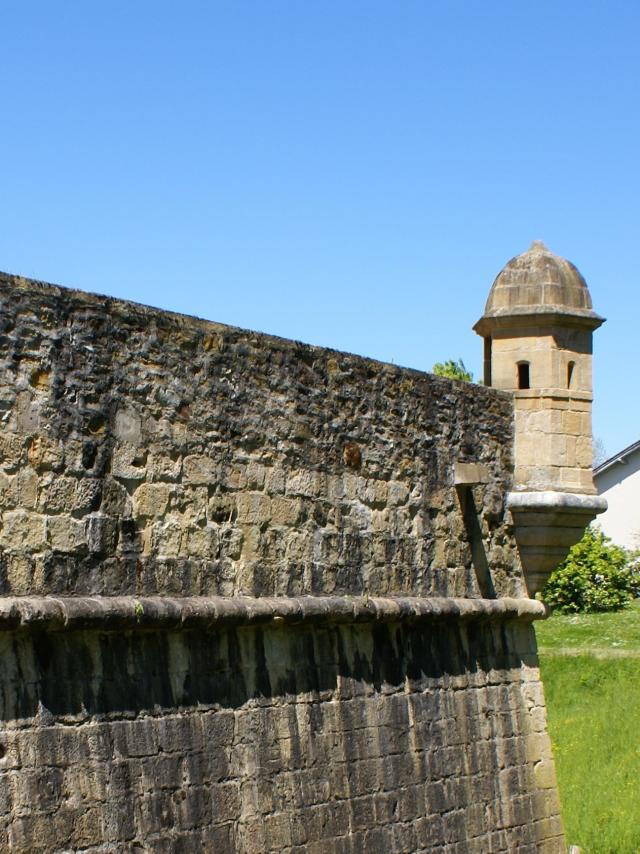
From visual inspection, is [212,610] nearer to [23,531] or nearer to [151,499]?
[151,499]

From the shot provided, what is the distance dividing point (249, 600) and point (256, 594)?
8.7 inches

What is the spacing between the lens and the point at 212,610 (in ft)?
25.4

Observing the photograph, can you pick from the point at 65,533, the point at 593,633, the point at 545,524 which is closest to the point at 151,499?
the point at 65,533

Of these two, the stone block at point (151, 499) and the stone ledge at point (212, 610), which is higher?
the stone block at point (151, 499)

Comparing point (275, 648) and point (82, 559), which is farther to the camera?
point (275, 648)

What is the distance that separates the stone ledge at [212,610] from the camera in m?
6.77

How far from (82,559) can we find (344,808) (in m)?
2.47

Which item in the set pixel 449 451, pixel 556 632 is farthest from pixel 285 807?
pixel 556 632

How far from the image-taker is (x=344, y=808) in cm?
868

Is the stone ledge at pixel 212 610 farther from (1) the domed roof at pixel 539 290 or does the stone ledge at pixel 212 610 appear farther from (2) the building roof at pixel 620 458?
(2) the building roof at pixel 620 458

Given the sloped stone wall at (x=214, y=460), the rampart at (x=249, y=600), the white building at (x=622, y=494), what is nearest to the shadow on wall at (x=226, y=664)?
the rampart at (x=249, y=600)

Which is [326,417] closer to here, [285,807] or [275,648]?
[275,648]

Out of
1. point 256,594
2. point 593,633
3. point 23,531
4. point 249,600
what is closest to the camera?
point 23,531

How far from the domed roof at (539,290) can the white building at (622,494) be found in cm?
2129
